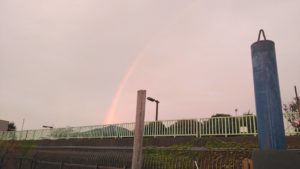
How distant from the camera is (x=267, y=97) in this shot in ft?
11.7

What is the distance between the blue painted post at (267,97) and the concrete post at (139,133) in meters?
2.89

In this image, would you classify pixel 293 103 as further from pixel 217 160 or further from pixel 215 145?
pixel 217 160

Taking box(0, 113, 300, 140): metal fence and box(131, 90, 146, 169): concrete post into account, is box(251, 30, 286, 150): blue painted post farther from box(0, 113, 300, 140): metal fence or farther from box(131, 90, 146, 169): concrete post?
box(0, 113, 300, 140): metal fence

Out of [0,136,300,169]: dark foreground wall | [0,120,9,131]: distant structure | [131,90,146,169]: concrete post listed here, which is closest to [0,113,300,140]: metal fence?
[0,136,300,169]: dark foreground wall

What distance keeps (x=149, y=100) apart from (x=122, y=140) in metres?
6.03

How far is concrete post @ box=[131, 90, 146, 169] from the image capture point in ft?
19.4

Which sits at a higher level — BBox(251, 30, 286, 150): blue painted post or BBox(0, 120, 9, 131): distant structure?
BBox(0, 120, 9, 131): distant structure

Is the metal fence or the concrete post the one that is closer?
the concrete post

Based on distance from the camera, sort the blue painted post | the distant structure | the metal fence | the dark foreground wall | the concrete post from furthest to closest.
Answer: the distant structure → the metal fence → the dark foreground wall → the concrete post → the blue painted post

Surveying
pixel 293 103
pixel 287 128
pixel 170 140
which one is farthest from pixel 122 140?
pixel 293 103

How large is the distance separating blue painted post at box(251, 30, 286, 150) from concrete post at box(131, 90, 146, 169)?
9.49ft

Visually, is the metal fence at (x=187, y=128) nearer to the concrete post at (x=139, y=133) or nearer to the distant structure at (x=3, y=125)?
the concrete post at (x=139, y=133)

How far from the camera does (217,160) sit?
9.77 meters

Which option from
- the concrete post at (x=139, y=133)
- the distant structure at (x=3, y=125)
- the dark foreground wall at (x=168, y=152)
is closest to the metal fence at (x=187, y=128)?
the dark foreground wall at (x=168, y=152)
